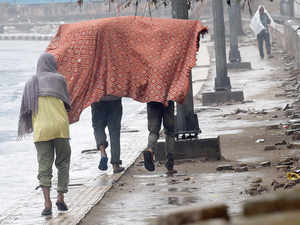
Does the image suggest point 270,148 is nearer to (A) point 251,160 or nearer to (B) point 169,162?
(A) point 251,160

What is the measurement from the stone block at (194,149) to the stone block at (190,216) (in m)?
8.89

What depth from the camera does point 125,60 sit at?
932 centimetres

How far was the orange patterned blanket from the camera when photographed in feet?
30.4

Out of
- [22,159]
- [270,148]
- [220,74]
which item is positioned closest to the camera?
[270,148]

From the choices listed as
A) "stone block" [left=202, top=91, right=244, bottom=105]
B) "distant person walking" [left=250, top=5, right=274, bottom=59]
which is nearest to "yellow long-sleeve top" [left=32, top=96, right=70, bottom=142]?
"stone block" [left=202, top=91, right=244, bottom=105]

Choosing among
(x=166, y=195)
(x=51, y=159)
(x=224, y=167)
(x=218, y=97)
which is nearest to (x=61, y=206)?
(x=51, y=159)

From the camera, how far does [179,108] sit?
10.8m

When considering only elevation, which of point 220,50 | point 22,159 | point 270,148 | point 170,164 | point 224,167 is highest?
point 220,50

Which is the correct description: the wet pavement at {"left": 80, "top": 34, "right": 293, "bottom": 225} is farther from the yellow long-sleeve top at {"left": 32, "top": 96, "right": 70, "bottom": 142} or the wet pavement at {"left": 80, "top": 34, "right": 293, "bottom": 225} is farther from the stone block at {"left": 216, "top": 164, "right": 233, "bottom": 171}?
the yellow long-sleeve top at {"left": 32, "top": 96, "right": 70, "bottom": 142}

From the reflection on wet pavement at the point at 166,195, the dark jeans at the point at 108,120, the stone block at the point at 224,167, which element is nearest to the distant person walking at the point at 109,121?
the dark jeans at the point at 108,120

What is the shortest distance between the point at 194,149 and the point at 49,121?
3291 millimetres

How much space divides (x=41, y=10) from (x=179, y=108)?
73173 millimetres

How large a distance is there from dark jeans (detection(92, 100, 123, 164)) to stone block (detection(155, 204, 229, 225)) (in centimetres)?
823

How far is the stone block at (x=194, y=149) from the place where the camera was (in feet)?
34.3
